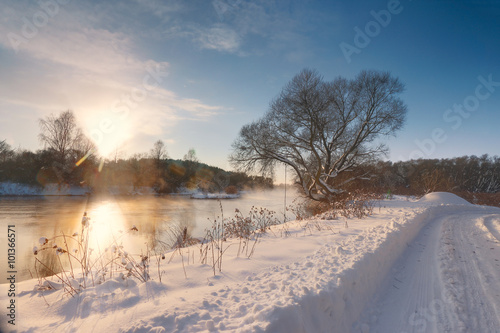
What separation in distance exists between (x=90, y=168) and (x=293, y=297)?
122 feet

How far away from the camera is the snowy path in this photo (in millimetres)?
2773

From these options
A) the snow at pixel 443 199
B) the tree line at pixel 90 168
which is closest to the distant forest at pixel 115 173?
the tree line at pixel 90 168

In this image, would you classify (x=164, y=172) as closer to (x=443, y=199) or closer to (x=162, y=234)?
(x=162, y=234)

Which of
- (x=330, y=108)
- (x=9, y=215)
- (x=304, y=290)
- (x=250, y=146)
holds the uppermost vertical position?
(x=330, y=108)

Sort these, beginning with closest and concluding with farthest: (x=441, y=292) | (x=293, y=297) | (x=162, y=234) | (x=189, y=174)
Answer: (x=293, y=297), (x=441, y=292), (x=162, y=234), (x=189, y=174)

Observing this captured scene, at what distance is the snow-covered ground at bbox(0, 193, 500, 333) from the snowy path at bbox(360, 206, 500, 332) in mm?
14

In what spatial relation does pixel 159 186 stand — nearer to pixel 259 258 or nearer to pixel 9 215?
pixel 9 215

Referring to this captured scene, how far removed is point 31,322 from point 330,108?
1812 centimetres

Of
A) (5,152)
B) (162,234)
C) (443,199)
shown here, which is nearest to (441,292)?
(162,234)

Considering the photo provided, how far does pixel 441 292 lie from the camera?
3.48m

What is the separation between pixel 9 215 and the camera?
12.1 metres

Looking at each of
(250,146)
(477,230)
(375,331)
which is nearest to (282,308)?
(375,331)

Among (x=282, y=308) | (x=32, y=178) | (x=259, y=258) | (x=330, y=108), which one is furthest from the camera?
(x=32, y=178)

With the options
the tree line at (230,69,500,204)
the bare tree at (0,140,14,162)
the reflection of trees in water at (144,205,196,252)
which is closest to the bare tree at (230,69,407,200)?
the tree line at (230,69,500,204)
